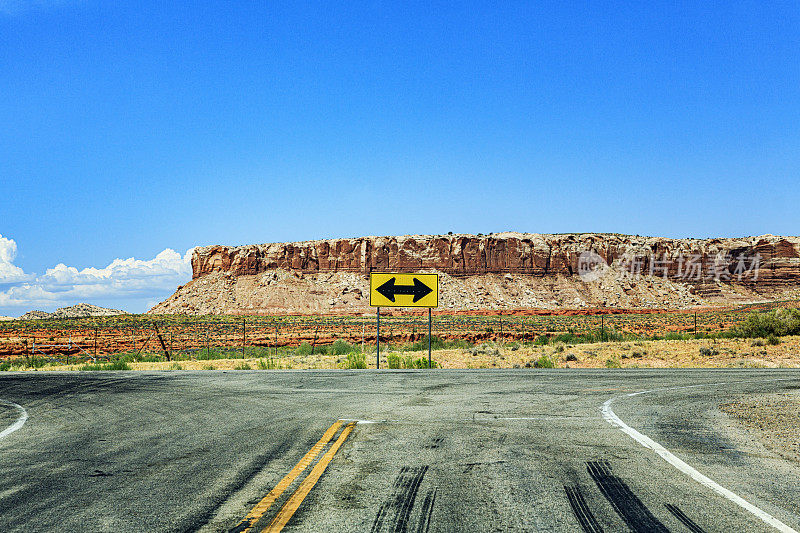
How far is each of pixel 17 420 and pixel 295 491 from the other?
7.22 metres

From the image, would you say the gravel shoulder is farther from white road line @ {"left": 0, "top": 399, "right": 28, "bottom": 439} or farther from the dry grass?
the dry grass

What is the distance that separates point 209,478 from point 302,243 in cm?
11726

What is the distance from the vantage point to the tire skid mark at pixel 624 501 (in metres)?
4.87

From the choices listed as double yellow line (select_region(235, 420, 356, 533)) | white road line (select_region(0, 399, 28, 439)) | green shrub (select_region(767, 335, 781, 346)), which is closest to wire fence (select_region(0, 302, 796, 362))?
green shrub (select_region(767, 335, 781, 346))

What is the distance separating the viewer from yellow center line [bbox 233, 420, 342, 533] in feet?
16.4

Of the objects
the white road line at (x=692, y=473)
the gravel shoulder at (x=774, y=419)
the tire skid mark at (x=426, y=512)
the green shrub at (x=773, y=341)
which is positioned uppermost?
the tire skid mark at (x=426, y=512)

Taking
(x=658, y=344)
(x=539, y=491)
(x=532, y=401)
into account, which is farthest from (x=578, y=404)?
(x=658, y=344)

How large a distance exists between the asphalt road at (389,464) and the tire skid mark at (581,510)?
0.08ft

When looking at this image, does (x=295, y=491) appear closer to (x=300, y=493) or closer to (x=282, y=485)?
(x=300, y=493)

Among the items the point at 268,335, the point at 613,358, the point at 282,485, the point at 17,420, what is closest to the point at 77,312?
the point at 268,335

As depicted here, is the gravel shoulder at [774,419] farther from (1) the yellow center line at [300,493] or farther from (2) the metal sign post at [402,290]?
(2) the metal sign post at [402,290]

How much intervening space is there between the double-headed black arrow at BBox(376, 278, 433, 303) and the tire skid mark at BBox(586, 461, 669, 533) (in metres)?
16.6

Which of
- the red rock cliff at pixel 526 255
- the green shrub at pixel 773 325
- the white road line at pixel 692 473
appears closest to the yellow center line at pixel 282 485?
the white road line at pixel 692 473

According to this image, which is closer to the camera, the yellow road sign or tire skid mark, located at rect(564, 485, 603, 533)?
tire skid mark, located at rect(564, 485, 603, 533)
